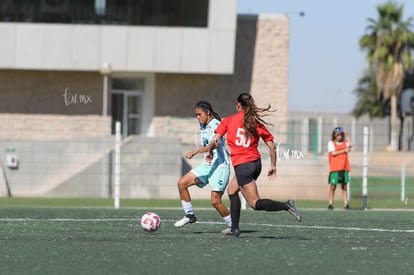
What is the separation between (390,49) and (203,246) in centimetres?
4967

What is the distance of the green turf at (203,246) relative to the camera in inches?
418

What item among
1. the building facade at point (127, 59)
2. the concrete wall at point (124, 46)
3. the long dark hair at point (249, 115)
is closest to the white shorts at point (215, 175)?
the long dark hair at point (249, 115)

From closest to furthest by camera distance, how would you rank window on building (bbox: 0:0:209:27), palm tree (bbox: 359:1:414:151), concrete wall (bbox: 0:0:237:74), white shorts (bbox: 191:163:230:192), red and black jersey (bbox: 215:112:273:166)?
red and black jersey (bbox: 215:112:273:166) < white shorts (bbox: 191:163:230:192) < concrete wall (bbox: 0:0:237:74) < window on building (bbox: 0:0:209:27) < palm tree (bbox: 359:1:414:151)

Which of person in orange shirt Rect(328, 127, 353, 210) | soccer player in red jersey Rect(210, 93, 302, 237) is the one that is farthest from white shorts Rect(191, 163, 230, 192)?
person in orange shirt Rect(328, 127, 353, 210)

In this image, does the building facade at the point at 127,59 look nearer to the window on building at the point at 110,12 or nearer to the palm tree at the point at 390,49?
the window on building at the point at 110,12

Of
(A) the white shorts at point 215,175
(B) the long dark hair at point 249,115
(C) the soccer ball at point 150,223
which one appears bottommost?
(C) the soccer ball at point 150,223

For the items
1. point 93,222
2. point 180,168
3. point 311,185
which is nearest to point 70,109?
point 180,168

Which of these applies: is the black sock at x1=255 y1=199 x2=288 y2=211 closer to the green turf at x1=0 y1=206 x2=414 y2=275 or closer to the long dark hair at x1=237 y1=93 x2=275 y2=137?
the green turf at x1=0 y1=206 x2=414 y2=275

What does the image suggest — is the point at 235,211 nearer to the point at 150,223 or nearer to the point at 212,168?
the point at 212,168

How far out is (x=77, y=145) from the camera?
107ft

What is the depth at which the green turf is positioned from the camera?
10.6 metres

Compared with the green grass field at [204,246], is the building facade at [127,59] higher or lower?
higher

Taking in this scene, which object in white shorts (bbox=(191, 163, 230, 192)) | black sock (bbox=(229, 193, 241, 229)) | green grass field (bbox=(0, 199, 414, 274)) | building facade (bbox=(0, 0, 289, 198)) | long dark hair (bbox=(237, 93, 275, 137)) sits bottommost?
green grass field (bbox=(0, 199, 414, 274))

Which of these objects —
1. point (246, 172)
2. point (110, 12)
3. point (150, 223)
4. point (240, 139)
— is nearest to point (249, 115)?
point (240, 139)
